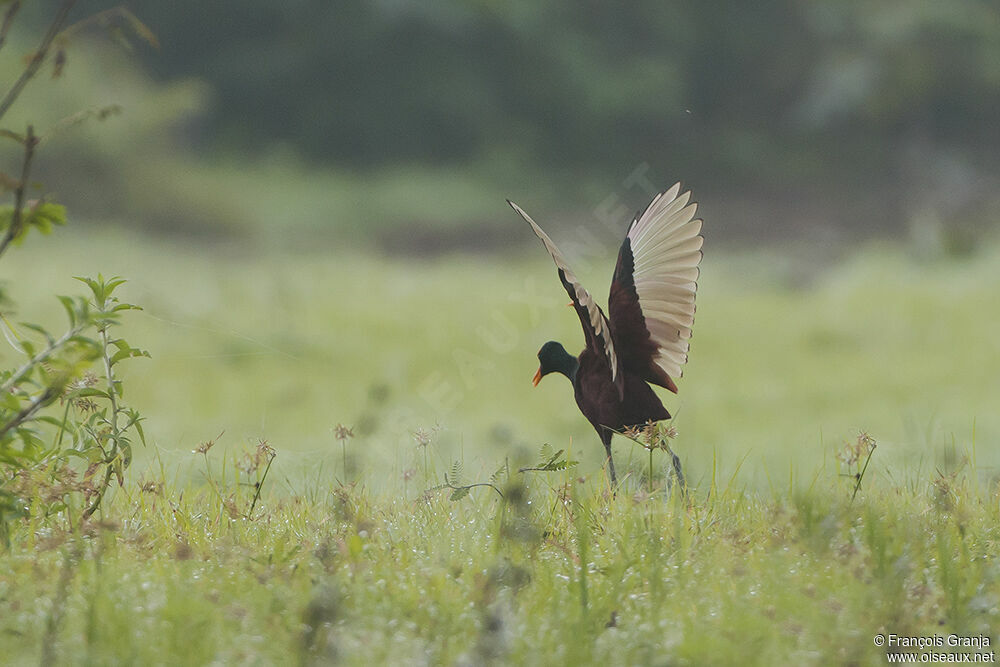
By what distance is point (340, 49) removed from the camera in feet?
66.6

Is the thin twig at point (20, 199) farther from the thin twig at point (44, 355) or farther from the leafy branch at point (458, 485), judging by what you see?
the leafy branch at point (458, 485)

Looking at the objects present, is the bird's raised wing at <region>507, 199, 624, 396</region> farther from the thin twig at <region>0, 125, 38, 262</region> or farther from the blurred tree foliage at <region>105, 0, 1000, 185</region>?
the blurred tree foliage at <region>105, 0, 1000, 185</region>

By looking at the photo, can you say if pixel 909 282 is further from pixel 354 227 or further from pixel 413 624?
pixel 413 624

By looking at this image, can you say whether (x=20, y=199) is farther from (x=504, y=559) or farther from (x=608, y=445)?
(x=608, y=445)

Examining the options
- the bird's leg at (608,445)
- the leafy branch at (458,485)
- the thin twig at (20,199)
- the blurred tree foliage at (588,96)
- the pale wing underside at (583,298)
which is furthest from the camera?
the blurred tree foliage at (588,96)

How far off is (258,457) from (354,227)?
14087 mm

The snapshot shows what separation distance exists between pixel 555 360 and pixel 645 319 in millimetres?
332

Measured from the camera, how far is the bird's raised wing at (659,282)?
8.95ft

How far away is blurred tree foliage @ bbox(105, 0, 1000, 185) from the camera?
19859 millimetres

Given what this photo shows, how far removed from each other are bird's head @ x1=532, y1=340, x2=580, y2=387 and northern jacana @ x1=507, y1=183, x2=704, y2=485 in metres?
0.11

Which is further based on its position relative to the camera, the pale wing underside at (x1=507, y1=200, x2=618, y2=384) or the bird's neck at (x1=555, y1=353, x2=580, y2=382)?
the bird's neck at (x1=555, y1=353, x2=580, y2=382)

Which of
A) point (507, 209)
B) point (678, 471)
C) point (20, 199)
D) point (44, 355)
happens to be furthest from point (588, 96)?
point (20, 199)

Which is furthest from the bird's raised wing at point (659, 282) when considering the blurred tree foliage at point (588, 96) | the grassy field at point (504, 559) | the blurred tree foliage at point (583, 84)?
the blurred tree foliage at point (583, 84)

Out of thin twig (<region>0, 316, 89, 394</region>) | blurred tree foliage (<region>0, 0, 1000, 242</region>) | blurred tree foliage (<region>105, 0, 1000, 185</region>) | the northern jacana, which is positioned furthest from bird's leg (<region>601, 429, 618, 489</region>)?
blurred tree foliage (<region>105, 0, 1000, 185</region>)
